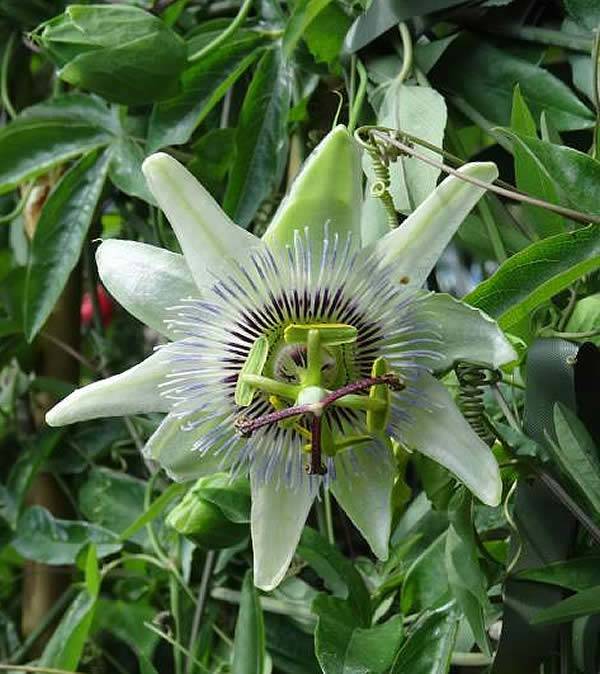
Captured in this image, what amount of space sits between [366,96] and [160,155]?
1.17ft

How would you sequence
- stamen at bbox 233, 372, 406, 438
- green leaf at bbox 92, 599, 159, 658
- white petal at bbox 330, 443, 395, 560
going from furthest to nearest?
green leaf at bbox 92, 599, 159, 658, white petal at bbox 330, 443, 395, 560, stamen at bbox 233, 372, 406, 438

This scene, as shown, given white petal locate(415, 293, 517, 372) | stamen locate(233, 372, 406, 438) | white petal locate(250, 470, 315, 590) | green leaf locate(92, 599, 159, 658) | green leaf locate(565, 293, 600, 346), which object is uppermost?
white petal locate(415, 293, 517, 372)

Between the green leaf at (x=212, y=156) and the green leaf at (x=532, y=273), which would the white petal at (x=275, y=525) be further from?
the green leaf at (x=212, y=156)

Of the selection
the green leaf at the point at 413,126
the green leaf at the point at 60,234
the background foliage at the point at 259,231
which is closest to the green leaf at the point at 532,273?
the background foliage at the point at 259,231

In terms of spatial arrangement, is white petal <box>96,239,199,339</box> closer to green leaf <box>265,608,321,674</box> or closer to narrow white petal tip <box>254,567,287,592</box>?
narrow white petal tip <box>254,567,287,592</box>

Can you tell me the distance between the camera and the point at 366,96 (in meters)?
1.09

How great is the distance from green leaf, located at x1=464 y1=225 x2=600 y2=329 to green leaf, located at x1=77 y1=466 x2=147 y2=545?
0.68 metres

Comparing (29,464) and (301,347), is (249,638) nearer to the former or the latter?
(301,347)

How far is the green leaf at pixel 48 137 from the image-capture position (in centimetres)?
128

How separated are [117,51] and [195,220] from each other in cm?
37

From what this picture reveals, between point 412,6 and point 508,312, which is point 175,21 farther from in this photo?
point 508,312

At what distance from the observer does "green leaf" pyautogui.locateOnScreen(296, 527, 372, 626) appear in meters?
1.06

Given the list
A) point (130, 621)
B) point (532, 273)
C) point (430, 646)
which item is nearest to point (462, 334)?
point (532, 273)

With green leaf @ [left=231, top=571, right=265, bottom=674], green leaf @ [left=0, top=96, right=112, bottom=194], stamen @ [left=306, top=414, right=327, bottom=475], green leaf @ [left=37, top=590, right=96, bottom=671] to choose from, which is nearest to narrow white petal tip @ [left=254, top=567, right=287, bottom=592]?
stamen @ [left=306, top=414, right=327, bottom=475]
